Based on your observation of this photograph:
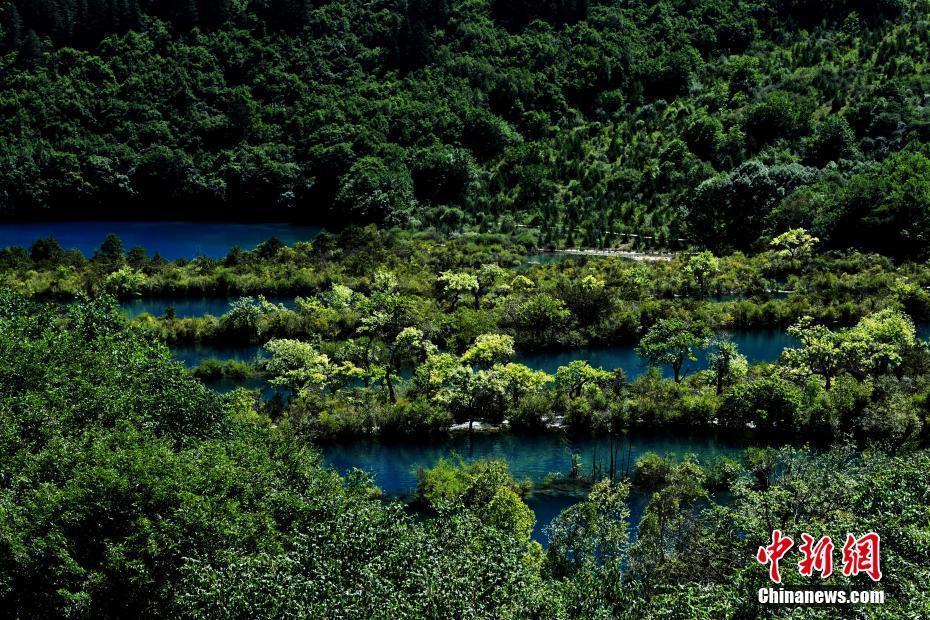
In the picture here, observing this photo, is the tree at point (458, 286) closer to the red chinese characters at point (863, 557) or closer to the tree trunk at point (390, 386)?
the tree trunk at point (390, 386)

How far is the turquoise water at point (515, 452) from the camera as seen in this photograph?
3544 centimetres

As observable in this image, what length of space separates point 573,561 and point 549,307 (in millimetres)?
26276

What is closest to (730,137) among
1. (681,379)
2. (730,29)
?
(730,29)

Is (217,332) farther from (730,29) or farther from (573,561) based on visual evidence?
(730,29)

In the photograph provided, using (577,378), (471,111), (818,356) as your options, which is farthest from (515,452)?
(471,111)

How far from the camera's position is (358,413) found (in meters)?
38.7

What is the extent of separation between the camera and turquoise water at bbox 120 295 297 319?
59.3 meters

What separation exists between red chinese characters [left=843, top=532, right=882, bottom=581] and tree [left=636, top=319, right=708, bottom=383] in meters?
23.2

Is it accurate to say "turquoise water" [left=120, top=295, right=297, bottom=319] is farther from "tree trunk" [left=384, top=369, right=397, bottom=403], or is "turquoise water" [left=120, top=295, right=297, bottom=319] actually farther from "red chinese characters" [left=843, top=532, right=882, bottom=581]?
"red chinese characters" [left=843, top=532, right=882, bottom=581]

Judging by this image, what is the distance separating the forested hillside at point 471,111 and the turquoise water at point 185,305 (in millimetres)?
26374

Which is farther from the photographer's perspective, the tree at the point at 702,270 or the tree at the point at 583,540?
the tree at the point at 702,270

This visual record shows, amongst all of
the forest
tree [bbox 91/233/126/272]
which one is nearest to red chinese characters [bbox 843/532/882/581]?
the forest

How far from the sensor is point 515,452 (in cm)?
3734

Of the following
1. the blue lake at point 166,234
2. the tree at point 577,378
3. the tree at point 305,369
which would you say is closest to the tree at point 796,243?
the tree at point 577,378
